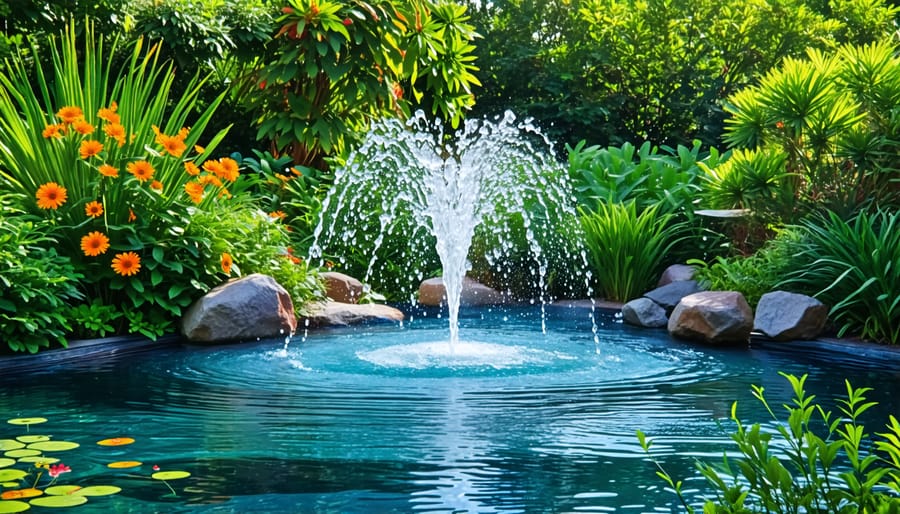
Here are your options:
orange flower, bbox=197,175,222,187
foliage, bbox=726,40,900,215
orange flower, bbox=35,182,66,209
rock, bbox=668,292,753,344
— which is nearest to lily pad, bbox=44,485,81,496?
orange flower, bbox=35,182,66,209

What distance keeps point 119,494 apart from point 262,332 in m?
3.85

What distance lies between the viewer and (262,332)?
7.18 m

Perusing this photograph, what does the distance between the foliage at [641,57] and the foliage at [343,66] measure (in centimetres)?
432

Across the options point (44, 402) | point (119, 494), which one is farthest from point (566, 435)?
point (44, 402)

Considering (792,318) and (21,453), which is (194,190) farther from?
(792,318)

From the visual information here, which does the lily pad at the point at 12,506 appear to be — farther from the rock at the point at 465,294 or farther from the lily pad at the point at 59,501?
the rock at the point at 465,294

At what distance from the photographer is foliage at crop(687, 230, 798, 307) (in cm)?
771

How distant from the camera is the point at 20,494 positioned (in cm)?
329

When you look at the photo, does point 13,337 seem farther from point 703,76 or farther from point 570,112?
point 703,76

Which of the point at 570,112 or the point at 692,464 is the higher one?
the point at 570,112

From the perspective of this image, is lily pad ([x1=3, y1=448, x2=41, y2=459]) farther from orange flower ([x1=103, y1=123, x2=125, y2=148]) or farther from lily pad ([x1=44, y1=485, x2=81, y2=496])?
orange flower ([x1=103, y1=123, x2=125, y2=148])

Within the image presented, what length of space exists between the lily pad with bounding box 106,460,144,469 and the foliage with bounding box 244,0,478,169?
6.90 meters

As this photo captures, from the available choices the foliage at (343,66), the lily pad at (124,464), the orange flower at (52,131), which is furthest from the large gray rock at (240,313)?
the foliage at (343,66)

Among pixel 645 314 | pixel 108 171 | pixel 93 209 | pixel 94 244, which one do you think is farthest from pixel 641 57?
pixel 94 244
